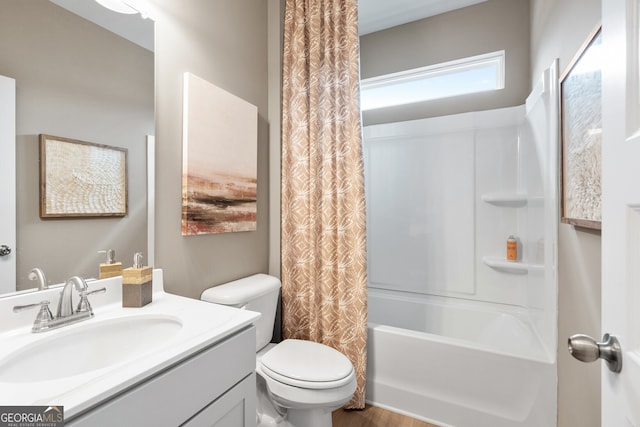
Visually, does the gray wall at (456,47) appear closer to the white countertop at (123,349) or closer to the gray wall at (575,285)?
the gray wall at (575,285)

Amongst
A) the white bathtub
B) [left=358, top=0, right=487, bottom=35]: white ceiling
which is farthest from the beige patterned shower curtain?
[left=358, top=0, right=487, bottom=35]: white ceiling

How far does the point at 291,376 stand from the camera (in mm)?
1236

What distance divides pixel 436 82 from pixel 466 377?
2.22m

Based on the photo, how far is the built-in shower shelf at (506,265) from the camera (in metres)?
1.99

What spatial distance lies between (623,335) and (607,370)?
0.34ft

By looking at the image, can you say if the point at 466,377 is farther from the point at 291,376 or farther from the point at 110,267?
the point at 110,267

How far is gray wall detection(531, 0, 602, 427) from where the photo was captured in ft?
3.13

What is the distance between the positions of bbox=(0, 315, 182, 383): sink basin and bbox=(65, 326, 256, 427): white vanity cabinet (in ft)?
0.34

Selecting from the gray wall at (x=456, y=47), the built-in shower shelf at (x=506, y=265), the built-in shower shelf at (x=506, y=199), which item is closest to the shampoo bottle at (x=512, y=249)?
the built-in shower shelf at (x=506, y=265)

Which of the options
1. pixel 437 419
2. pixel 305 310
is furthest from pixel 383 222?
pixel 437 419

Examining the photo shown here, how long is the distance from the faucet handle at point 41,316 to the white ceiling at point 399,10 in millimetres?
2623

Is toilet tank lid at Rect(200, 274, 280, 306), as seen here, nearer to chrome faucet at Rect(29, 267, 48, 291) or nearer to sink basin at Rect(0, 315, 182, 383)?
sink basin at Rect(0, 315, 182, 383)

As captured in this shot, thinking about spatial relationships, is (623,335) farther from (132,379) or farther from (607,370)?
(132,379)

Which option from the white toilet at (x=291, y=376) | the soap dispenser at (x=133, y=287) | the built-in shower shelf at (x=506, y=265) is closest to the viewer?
the soap dispenser at (x=133, y=287)
